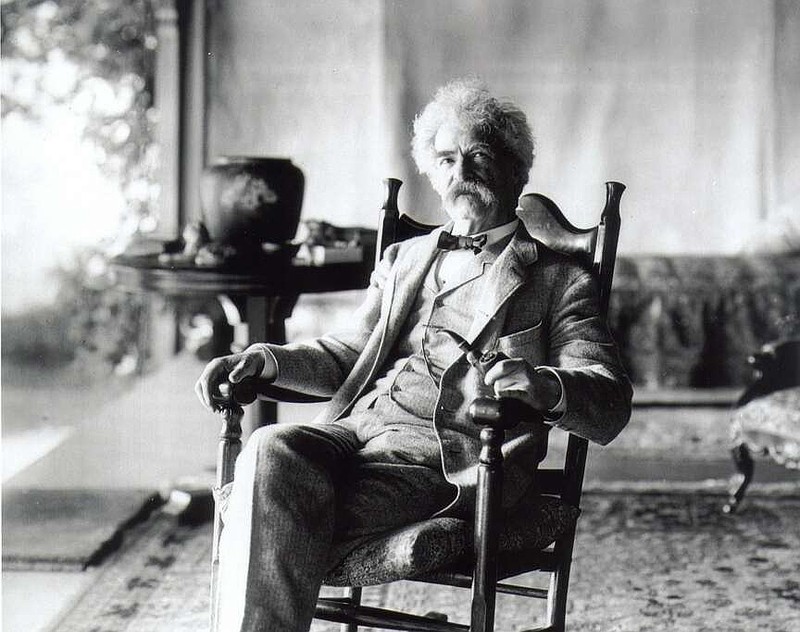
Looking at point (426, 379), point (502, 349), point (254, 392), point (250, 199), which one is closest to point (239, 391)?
point (254, 392)

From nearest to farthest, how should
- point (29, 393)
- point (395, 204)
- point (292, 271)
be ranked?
point (395, 204)
point (292, 271)
point (29, 393)

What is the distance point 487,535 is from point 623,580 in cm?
144

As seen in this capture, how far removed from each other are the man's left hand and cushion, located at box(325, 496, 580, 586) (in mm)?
286

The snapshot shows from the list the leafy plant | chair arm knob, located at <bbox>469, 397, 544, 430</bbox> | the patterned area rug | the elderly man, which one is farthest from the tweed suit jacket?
the leafy plant

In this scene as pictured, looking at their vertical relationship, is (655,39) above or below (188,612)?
above

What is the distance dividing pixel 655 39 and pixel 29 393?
419 cm

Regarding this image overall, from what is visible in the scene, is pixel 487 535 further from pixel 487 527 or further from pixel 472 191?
pixel 472 191

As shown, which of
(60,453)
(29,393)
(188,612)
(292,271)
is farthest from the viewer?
(29,393)

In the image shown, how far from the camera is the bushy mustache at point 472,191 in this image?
257 centimetres

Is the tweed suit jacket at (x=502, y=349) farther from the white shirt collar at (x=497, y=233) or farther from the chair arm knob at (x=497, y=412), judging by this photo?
the chair arm knob at (x=497, y=412)

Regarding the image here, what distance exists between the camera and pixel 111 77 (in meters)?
6.94

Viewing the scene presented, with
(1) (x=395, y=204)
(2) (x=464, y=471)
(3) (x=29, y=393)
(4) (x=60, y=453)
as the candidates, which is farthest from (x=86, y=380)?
(2) (x=464, y=471)

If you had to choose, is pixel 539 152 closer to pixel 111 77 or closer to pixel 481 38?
pixel 481 38

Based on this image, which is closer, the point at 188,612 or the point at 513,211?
the point at 513,211
